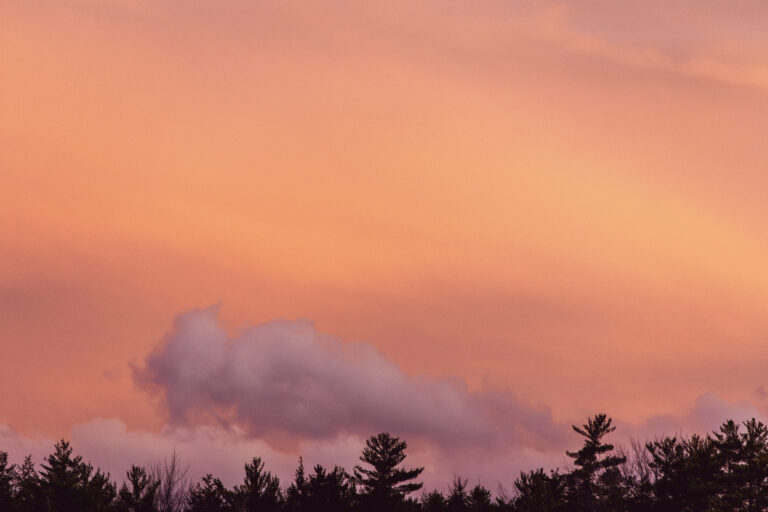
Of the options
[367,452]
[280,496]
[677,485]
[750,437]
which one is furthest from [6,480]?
[750,437]

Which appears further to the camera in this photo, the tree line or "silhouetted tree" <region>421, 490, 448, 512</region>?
"silhouetted tree" <region>421, 490, 448, 512</region>

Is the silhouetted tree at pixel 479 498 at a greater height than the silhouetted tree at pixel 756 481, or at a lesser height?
greater

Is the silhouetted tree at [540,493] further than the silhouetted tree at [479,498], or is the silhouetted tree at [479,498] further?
the silhouetted tree at [479,498]

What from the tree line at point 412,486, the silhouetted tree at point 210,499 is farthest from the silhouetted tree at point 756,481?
the silhouetted tree at point 210,499

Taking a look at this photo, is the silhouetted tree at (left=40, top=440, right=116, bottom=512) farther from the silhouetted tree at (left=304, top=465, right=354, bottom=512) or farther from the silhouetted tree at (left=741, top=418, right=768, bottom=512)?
the silhouetted tree at (left=741, top=418, right=768, bottom=512)

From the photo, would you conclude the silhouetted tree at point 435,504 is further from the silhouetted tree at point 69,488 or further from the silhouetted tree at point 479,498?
the silhouetted tree at point 69,488

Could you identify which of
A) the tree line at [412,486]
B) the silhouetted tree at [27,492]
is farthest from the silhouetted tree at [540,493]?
the silhouetted tree at [27,492]

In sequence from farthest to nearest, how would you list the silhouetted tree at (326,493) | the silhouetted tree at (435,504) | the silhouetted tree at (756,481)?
1. the silhouetted tree at (435,504)
2. the silhouetted tree at (326,493)
3. the silhouetted tree at (756,481)

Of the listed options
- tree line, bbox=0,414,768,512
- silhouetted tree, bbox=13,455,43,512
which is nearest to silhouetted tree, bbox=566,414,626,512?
tree line, bbox=0,414,768,512

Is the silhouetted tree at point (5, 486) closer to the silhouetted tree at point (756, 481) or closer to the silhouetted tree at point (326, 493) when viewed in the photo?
the silhouetted tree at point (326, 493)

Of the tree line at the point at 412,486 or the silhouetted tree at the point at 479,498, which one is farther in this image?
the silhouetted tree at the point at 479,498

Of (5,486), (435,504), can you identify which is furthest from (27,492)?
(435,504)

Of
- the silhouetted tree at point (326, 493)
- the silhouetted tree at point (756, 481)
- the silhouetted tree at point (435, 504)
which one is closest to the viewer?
the silhouetted tree at point (756, 481)

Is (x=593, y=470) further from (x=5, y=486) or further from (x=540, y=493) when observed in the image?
(x=5, y=486)
